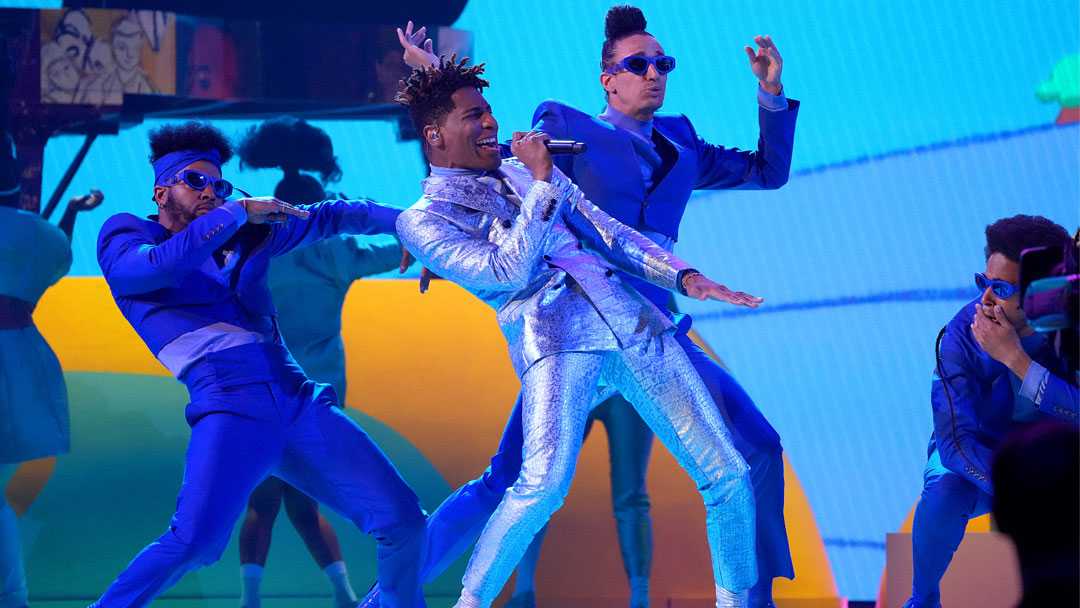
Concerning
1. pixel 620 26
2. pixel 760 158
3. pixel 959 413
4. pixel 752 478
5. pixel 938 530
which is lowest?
pixel 938 530

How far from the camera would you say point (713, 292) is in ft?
10.5

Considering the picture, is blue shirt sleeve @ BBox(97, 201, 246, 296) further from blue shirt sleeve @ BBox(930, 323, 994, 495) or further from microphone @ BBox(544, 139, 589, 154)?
blue shirt sleeve @ BBox(930, 323, 994, 495)

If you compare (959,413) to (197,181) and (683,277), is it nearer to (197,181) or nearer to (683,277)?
(683,277)

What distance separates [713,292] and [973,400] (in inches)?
49.8

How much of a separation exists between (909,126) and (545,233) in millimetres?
2583

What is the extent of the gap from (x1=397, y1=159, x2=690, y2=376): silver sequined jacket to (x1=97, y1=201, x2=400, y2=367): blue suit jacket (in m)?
0.33

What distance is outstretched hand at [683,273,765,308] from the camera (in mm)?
3156

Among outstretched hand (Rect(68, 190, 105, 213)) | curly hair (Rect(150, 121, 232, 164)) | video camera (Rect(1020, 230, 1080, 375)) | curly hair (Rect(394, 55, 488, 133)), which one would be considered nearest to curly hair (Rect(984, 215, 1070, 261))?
video camera (Rect(1020, 230, 1080, 375))

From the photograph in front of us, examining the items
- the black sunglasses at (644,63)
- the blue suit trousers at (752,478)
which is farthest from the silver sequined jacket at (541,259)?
the black sunglasses at (644,63)

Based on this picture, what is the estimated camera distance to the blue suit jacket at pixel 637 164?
12.9 ft

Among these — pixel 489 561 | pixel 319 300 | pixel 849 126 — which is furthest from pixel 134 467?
pixel 849 126

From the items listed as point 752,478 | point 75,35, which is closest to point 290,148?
point 75,35

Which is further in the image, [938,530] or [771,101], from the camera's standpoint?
[771,101]

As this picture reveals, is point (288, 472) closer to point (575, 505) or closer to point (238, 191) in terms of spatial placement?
point (238, 191)
